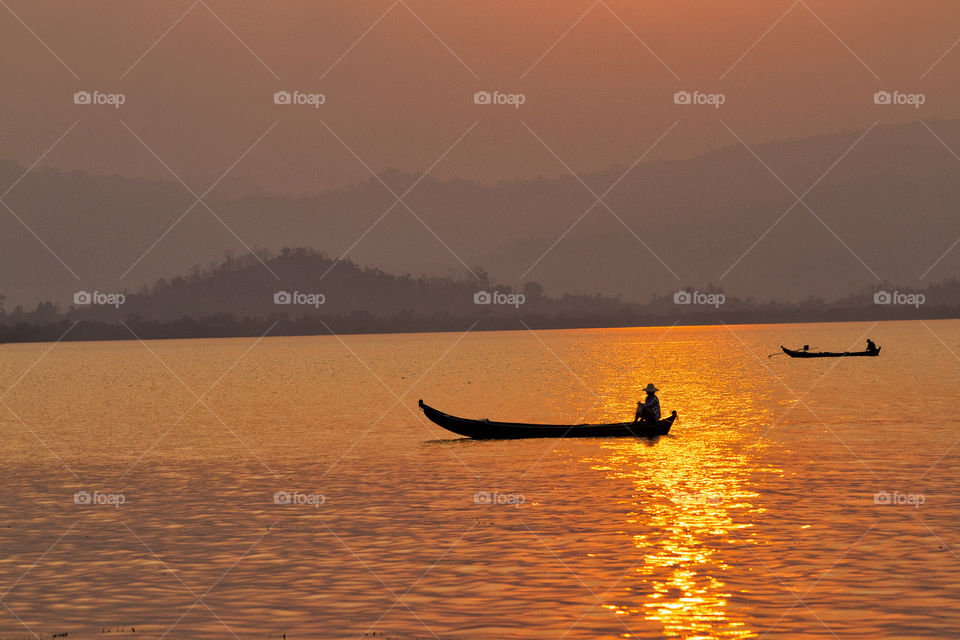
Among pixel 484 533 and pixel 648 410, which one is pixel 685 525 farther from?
pixel 648 410

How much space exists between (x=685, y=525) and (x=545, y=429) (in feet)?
62.4

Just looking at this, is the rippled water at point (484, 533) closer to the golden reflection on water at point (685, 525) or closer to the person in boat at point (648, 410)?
the golden reflection on water at point (685, 525)

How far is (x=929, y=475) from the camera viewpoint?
99.1 feet

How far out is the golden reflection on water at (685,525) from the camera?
49.3ft

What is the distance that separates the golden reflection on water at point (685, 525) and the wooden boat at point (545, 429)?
0.58m

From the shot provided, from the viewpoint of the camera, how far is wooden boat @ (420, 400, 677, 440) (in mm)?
40406

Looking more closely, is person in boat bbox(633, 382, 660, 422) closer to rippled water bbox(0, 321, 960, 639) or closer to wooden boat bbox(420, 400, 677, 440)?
wooden boat bbox(420, 400, 677, 440)

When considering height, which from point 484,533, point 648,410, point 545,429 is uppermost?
point 648,410

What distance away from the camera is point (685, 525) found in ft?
73.0

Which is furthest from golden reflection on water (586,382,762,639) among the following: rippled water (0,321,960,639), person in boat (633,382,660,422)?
person in boat (633,382,660,422)

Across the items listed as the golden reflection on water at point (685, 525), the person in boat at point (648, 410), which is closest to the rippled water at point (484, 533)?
the golden reflection on water at point (685, 525)

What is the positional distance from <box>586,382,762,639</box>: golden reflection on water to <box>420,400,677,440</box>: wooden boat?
581mm

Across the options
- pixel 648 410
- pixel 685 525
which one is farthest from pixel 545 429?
pixel 685 525

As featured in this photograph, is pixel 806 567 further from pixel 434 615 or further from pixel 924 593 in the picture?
pixel 434 615
